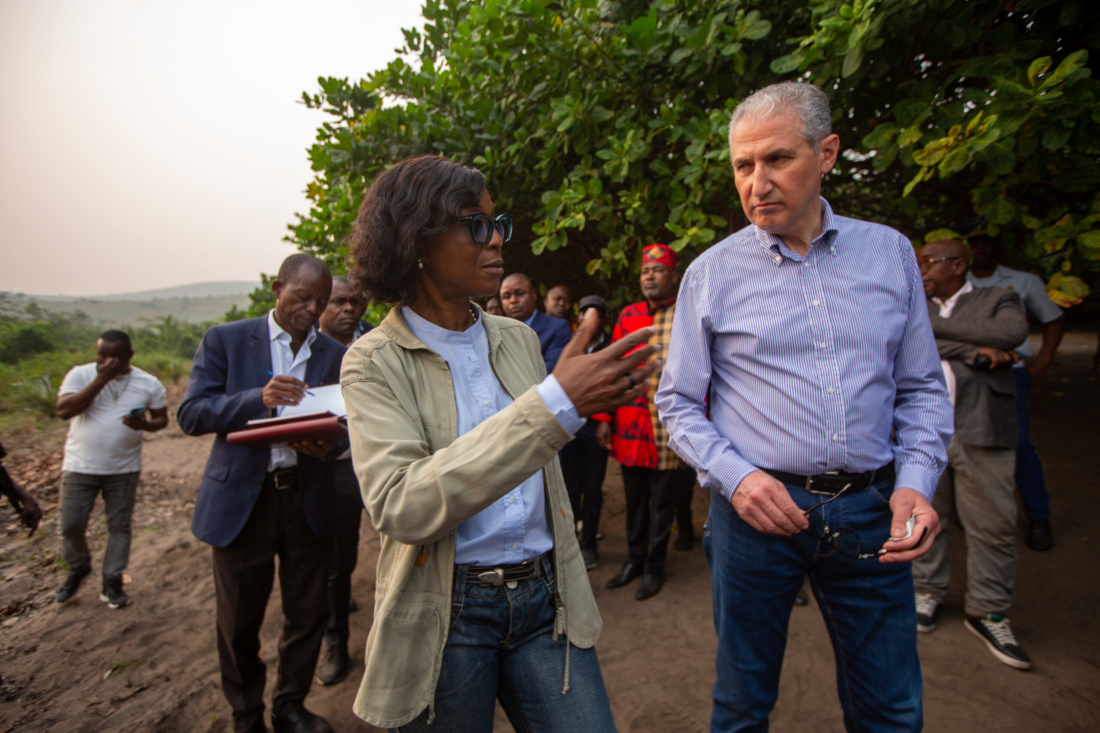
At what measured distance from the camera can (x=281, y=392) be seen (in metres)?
2.47

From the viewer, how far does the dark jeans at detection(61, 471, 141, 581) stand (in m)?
4.47

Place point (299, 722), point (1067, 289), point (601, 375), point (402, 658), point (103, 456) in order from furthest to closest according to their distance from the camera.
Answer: point (103, 456) < point (1067, 289) < point (299, 722) < point (402, 658) < point (601, 375)

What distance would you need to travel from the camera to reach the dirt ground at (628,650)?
2.89 metres

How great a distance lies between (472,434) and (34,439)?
7184mm

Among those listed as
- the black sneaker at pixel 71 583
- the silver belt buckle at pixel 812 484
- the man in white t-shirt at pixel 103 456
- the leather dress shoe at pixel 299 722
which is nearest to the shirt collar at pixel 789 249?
the silver belt buckle at pixel 812 484

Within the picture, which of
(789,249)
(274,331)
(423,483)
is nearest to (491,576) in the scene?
(423,483)

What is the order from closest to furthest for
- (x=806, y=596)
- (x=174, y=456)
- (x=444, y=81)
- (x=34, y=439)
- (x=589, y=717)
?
(x=589, y=717) → (x=806, y=596) → (x=444, y=81) → (x=34, y=439) → (x=174, y=456)

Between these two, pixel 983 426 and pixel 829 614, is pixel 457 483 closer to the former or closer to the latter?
pixel 829 614

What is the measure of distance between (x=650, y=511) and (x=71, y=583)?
479cm

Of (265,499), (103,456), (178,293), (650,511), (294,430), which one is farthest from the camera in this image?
(178,293)

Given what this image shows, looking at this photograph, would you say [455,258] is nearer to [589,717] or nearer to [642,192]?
[589,717]

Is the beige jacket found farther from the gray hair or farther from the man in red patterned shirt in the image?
the man in red patterned shirt

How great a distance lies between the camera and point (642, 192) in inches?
161

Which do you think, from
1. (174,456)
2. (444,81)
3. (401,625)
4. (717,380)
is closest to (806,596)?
A: (717,380)
